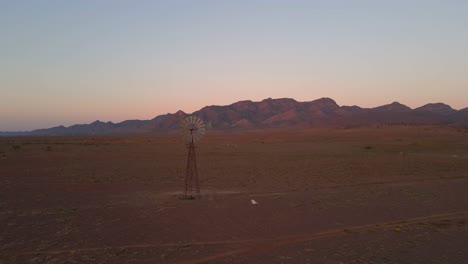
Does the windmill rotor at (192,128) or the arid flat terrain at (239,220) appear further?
the windmill rotor at (192,128)

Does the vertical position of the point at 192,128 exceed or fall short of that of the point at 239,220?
it exceeds it

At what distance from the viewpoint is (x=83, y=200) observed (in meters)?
14.6

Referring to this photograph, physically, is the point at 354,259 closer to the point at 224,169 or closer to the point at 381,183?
the point at 381,183

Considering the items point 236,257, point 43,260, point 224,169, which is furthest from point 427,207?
point 224,169

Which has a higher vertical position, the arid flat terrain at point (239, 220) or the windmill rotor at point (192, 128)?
the windmill rotor at point (192, 128)

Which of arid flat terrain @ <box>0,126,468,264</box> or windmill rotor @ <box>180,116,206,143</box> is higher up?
windmill rotor @ <box>180,116,206,143</box>

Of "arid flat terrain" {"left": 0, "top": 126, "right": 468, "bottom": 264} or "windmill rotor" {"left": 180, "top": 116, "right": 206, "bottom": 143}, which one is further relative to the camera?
"windmill rotor" {"left": 180, "top": 116, "right": 206, "bottom": 143}

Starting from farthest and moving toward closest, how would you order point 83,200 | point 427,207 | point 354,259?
1. point 83,200
2. point 427,207
3. point 354,259

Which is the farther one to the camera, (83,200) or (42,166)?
(42,166)

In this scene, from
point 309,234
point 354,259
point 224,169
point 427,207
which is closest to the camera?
point 354,259

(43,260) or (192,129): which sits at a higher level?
(192,129)

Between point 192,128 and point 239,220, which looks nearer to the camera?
point 239,220

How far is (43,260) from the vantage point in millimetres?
7660

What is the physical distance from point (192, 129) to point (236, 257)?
831cm
